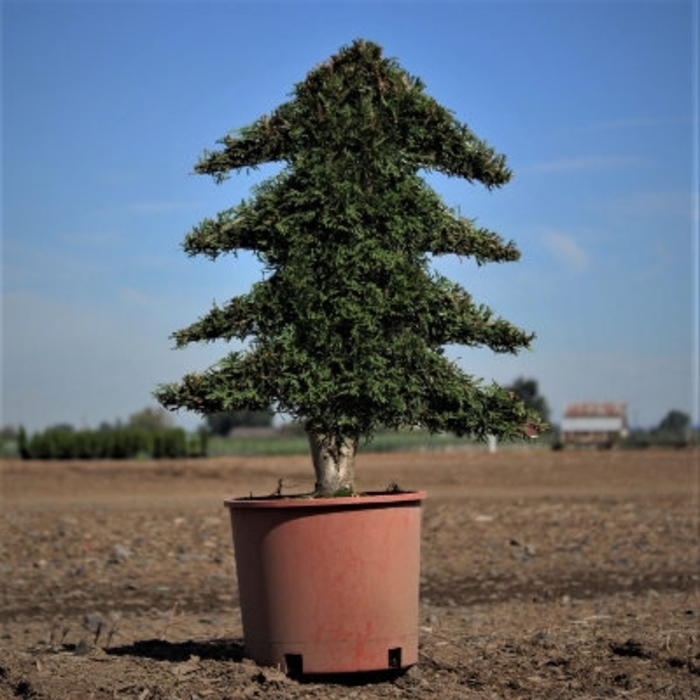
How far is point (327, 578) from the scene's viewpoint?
726 cm

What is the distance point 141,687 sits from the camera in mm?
7207

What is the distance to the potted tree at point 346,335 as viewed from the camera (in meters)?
7.29

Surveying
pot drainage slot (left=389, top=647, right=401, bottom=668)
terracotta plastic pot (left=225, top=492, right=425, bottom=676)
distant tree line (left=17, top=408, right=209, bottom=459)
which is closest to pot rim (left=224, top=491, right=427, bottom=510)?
terracotta plastic pot (left=225, top=492, right=425, bottom=676)

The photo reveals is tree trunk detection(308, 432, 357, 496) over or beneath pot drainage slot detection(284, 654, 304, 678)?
over

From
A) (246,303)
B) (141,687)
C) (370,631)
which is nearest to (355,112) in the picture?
(246,303)

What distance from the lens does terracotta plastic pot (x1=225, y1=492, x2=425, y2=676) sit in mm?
7246

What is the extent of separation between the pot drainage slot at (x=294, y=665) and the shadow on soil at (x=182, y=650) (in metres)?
0.66

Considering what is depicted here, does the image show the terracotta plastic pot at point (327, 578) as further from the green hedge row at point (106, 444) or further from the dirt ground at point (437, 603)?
the green hedge row at point (106, 444)

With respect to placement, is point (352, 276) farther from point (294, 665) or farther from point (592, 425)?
point (592, 425)

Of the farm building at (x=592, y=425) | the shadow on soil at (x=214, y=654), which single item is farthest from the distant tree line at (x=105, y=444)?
the shadow on soil at (x=214, y=654)

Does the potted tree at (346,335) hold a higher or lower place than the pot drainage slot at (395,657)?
higher

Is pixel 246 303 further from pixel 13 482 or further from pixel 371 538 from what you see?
pixel 13 482

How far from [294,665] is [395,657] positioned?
1.79 ft

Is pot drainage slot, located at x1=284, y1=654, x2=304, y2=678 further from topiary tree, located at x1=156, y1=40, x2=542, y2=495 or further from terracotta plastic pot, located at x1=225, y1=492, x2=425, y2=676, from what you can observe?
topiary tree, located at x1=156, y1=40, x2=542, y2=495
